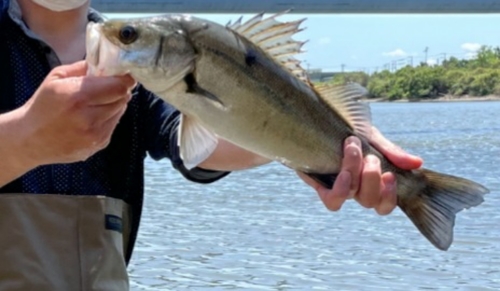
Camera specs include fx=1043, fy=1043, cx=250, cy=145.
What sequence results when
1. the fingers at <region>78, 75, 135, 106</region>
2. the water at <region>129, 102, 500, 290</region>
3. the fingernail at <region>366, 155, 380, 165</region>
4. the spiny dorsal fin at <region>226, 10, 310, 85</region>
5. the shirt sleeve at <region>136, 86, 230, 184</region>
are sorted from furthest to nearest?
1. the water at <region>129, 102, 500, 290</region>
2. the shirt sleeve at <region>136, 86, 230, 184</region>
3. the fingernail at <region>366, 155, 380, 165</region>
4. the spiny dorsal fin at <region>226, 10, 310, 85</region>
5. the fingers at <region>78, 75, 135, 106</region>

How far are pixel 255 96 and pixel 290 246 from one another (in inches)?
346

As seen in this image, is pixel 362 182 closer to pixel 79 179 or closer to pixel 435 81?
pixel 79 179

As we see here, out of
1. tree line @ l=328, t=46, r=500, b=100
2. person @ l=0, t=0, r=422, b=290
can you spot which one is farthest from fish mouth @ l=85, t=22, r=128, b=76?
tree line @ l=328, t=46, r=500, b=100

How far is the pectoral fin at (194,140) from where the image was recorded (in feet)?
8.01

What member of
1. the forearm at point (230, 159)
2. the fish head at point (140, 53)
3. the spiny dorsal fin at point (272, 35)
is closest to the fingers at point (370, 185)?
the spiny dorsal fin at point (272, 35)

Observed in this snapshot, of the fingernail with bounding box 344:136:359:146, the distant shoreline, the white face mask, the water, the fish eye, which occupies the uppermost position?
the fish eye

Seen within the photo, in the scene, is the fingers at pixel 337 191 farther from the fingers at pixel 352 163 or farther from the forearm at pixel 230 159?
the forearm at pixel 230 159

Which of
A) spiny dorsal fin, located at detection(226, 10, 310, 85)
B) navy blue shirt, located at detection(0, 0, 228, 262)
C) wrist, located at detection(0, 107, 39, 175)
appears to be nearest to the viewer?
wrist, located at detection(0, 107, 39, 175)

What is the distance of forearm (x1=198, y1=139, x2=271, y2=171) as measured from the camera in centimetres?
304

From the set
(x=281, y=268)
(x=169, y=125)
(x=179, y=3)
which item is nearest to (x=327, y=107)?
(x=169, y=125)

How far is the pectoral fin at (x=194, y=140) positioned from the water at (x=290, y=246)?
253 inches

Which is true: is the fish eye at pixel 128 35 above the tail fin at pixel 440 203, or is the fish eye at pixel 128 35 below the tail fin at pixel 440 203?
above

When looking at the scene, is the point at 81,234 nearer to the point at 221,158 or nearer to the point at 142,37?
the point at 221,158

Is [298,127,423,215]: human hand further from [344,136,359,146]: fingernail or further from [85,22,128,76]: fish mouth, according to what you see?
[85,22,128,76]: fish mouth
